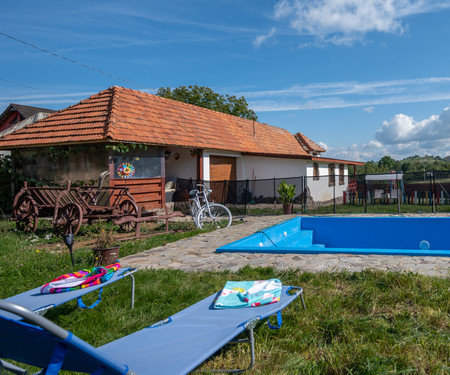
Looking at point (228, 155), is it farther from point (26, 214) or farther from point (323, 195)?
point (26, 214)

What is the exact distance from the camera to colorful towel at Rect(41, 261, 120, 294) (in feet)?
10.1

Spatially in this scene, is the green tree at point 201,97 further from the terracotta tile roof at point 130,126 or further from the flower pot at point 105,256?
the flower pot at point 105,256

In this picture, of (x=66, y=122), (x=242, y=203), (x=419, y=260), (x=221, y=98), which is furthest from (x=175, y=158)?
(x=221, y=98)

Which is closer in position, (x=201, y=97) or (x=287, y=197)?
(x=287, y=197)

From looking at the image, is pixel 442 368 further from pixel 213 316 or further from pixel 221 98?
pixel 221 98

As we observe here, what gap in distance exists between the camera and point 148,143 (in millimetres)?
12016

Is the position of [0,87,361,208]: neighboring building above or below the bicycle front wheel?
above

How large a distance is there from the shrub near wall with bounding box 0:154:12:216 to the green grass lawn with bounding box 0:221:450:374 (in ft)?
31.8

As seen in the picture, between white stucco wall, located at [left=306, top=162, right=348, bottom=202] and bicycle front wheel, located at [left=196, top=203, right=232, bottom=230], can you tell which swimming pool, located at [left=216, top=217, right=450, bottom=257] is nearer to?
bicycle front wheel, located at [left=196, top=203, right=232, bottom=230]

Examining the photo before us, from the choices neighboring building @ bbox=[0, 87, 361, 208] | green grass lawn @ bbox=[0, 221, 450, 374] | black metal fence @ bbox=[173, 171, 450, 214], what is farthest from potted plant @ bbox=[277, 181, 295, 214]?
green grass lawn @ bbox=[0, 221, 450, 374]

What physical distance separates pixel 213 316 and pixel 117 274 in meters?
1.36

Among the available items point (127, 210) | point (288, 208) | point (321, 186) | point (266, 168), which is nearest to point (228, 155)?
point (266, 168)

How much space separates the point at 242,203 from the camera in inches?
621

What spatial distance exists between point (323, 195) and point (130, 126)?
490 inches
